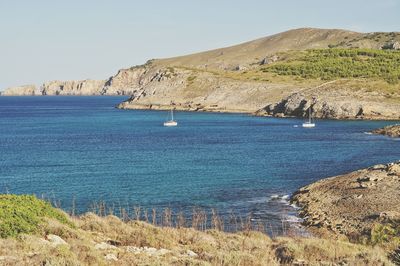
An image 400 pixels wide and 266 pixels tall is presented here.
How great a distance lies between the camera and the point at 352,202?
3925 cm

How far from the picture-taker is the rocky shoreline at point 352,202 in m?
34.1

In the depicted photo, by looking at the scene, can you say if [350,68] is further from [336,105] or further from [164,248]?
[164,248]

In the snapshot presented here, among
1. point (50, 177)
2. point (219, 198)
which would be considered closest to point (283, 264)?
point (219, 198)

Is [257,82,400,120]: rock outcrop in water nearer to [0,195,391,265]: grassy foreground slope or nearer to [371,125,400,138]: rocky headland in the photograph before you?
[371,125,400,138]: rocky headland

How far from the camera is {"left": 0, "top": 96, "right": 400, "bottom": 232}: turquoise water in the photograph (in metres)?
46.6

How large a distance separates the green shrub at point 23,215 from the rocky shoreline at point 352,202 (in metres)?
16.0

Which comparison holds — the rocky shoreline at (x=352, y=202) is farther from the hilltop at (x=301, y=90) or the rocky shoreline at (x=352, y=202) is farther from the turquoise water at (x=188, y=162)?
the hilltop at (x=301, y=90)

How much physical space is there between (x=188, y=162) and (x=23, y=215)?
1867 inches

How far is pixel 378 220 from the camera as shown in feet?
111

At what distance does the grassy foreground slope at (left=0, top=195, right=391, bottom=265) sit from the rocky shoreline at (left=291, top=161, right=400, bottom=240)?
1009cm

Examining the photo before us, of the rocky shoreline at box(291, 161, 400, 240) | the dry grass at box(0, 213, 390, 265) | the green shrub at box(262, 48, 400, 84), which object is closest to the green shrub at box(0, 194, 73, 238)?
the dry grass at box(0, 213, 390, 265)

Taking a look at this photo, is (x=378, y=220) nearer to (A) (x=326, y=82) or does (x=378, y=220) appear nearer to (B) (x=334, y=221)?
(B) (x=334, y=221)

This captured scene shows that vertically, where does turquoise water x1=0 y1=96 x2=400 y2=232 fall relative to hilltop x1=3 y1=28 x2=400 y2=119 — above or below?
below

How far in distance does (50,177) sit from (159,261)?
4197 centimetres
